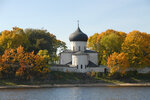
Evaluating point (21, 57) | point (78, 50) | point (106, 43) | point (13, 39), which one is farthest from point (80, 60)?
point (13, 39)

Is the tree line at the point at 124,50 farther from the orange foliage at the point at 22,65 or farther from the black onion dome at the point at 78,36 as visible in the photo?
the orange foliage at the point at 22,65

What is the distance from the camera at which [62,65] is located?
75750mm

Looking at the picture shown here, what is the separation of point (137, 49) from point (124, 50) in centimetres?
319

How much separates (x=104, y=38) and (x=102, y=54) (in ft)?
14.9

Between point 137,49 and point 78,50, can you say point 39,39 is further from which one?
point 137,49

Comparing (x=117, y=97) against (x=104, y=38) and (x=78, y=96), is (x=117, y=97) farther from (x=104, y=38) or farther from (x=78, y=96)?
(x=104, y=38)

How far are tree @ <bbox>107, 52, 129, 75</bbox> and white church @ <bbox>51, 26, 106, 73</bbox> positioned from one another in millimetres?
3216

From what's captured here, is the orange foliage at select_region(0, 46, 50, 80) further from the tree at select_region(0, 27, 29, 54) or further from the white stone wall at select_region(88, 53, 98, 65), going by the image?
the white stone wall at select_region(88, 53, 98, 65)

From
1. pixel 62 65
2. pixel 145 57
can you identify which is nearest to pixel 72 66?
pixel 62 65

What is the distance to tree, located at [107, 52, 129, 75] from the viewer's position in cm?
7212

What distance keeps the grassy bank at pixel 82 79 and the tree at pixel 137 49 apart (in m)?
3.10

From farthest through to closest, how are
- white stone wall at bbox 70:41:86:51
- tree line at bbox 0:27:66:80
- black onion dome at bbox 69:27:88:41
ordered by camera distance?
white stone wall at bbox 70:41:86:51
black onion dome at bbox 69:27:88:41
tree line at bbox 0:27:66:80

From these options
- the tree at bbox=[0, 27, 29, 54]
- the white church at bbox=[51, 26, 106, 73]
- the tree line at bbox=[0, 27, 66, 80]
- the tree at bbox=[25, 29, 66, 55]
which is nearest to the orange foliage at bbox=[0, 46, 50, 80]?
the tree line at bbox=[0, 27, 66, 80]

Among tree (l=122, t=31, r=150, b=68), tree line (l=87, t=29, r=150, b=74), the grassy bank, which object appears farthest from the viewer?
tree (l=122, t=31, r=150, b=68)
